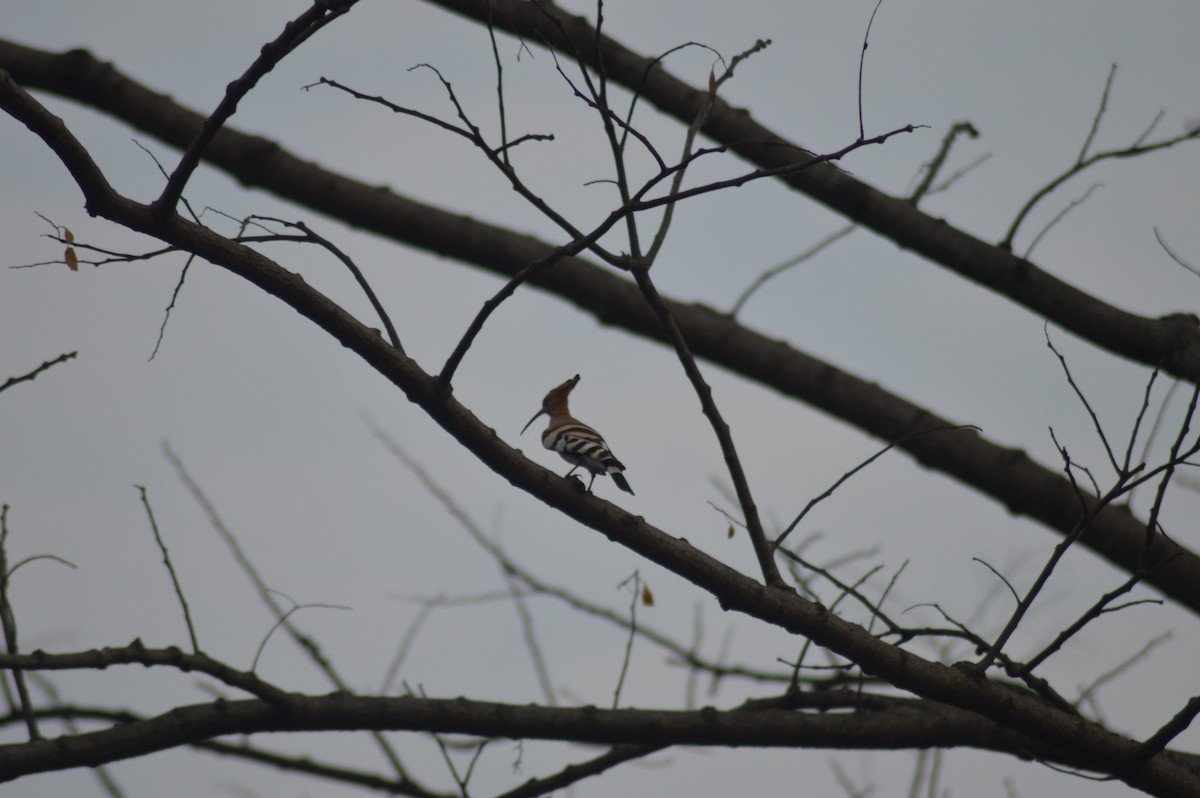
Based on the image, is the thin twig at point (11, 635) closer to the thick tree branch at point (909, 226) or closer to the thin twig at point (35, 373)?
the thin twig at point (35, 373)

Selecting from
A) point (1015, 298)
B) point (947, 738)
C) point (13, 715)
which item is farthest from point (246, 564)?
point (1015, 298)

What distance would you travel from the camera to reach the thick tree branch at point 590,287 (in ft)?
17.9

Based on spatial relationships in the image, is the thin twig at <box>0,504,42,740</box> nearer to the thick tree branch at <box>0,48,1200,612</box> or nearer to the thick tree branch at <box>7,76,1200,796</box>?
the thick tree branch at <box>7,76,1200,796</box>

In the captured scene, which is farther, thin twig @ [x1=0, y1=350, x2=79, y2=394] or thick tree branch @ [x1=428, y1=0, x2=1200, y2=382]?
thick tree branch @ [x1=428, y1=0, x2=1200, y2=382]

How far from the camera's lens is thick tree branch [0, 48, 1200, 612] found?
215 inches

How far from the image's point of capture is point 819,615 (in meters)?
3.48

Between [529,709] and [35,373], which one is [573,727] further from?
[35,373]

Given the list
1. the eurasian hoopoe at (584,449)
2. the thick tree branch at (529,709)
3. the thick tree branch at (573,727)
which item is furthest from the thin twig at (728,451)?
the thick tree branch at (573,727)

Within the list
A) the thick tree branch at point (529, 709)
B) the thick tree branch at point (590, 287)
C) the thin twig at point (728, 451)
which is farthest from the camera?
the thick tree branch at point (590, 287)

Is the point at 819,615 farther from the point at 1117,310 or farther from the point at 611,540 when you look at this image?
the point at 1117,310

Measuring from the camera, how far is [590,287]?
5797 millimetres

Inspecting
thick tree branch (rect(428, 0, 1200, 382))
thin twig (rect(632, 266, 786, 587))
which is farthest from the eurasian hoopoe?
thick tree branch (rect(428, 0, 1200, 382))

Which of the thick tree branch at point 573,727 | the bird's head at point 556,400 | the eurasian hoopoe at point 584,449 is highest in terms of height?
the bird's head at point 556,400

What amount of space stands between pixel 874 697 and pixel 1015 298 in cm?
210
